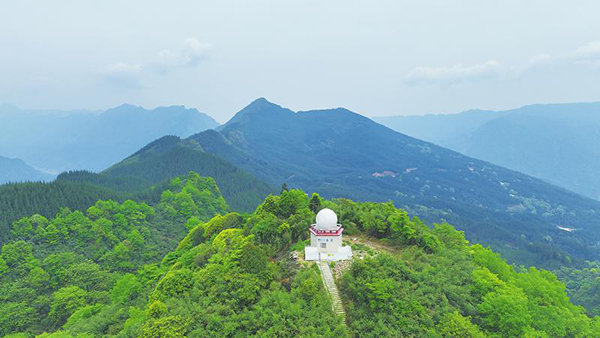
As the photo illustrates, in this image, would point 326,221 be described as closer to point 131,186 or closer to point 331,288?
point 331,288

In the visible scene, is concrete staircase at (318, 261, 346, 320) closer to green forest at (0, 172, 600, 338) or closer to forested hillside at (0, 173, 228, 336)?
green forest at (0, 172, 600, 338)

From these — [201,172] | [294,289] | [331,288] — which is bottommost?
[331,288]

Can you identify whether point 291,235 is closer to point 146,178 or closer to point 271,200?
point 271,200

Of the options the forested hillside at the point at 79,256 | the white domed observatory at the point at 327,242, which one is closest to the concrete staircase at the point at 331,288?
the white domed observatory at the point at 327,242

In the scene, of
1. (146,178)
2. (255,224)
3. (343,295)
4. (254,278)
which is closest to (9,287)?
(255,224)

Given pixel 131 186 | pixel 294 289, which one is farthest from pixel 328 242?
pixel 131 186

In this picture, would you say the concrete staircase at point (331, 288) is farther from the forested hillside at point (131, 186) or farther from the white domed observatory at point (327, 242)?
the forested hillside at point (131, 186)
